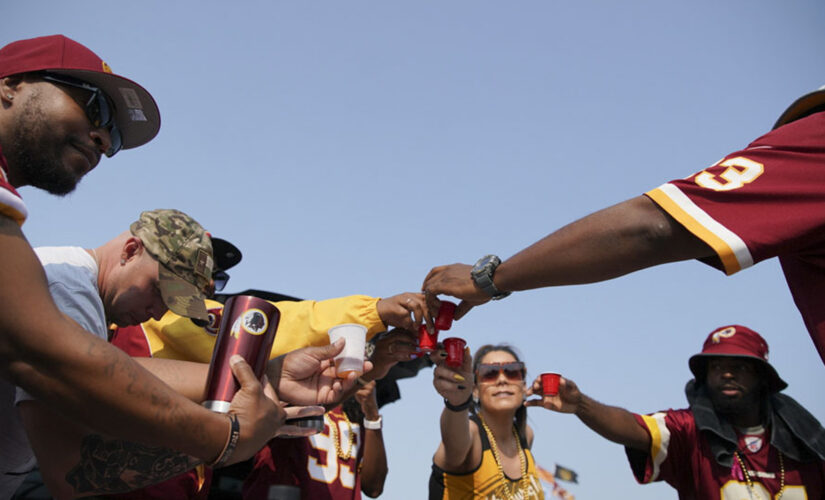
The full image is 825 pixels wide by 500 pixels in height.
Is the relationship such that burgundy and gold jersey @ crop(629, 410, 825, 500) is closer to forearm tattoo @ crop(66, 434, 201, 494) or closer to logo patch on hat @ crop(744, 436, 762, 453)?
logo patch on hat @ crop(744, 436, 762, 453)

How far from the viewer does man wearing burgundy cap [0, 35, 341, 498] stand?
5.92ft

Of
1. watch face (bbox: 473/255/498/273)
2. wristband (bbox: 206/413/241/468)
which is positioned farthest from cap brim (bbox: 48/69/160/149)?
watch face (bbox: 473/255/498/273)

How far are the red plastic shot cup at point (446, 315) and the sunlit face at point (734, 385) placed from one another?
11.0ft

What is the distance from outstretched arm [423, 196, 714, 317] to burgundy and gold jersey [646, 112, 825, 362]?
0.08 m

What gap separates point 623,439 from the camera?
227 inches

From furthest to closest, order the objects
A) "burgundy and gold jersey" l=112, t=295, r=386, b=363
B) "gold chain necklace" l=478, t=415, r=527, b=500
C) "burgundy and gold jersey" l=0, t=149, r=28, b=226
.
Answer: "gold chain necklace" l=478, t=415, r=527, b=500, "burgundy and gold jersey" l=112, t=295, r=386, b=363, "burgundy and gold jersey" l=0, t=149, r=28, b=226

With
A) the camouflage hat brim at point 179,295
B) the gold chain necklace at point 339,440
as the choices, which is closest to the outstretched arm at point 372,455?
the gold chain necklace at point 339,440

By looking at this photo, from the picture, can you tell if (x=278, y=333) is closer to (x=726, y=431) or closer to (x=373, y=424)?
(x=373, y=424)

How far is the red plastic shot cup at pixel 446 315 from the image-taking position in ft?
13.7

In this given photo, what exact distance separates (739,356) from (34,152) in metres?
5.96

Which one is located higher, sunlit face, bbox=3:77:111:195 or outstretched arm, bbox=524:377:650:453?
sunlit face, bbox=3:77:111:195

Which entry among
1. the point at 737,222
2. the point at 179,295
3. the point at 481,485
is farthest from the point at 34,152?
the point at 481,485

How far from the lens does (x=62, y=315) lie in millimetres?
1889

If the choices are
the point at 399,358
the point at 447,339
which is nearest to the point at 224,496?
the point at 399,358
